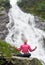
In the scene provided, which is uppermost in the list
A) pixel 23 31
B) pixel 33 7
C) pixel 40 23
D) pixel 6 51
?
pixel 6 51

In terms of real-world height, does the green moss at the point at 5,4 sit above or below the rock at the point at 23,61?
Result: below

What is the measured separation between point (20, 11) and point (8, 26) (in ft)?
35.1

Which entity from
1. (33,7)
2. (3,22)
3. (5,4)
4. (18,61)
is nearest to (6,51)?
(18,61)

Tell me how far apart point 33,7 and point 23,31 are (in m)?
18.5

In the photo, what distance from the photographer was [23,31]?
45.0 metres

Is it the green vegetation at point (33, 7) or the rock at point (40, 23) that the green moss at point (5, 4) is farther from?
the rock at point (40, 23)

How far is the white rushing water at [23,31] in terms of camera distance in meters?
40.4

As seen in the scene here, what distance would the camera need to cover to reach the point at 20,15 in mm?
51812

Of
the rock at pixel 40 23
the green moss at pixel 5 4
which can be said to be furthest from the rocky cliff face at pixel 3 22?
the rock at pixel 40 23

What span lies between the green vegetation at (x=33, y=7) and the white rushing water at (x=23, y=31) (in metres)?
4.98

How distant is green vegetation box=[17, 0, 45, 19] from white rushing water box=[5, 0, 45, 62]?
16.3ft

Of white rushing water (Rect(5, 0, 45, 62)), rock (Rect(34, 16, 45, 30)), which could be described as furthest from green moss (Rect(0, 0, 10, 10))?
rock (Rect(34, 16, 45, 30))

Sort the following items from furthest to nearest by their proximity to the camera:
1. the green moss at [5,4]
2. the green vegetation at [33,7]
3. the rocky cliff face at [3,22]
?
1. the green vegetation at [33,7]
2. the green moss at [5,4]
3. the rocky cliff face at [3,22]

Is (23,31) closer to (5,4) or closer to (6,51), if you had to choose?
(5,4)
